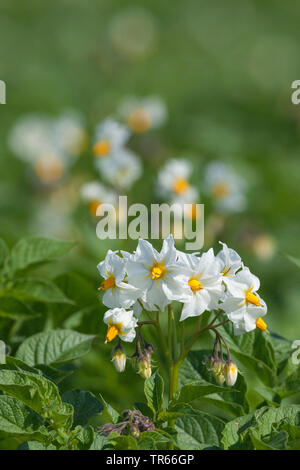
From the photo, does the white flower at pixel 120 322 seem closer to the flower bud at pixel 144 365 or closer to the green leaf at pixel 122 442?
the flower bud at pixel 144 365

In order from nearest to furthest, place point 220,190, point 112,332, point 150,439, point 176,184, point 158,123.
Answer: point 150,439, point 112,332, point 176,184, point 220,190, point 158,123

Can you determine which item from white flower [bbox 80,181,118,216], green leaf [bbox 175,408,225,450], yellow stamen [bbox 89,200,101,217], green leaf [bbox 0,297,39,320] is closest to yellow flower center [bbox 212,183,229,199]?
white flower [bbox 80,181,118,216]

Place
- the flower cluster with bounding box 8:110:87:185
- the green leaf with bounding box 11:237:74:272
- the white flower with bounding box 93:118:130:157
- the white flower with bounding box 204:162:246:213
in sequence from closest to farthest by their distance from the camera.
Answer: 1. the green leaf with bounding box 11:237:74:272
2. the white flower with bounding box 93:118:130:157
3. the white flower with bounding box 204:162:246:213
4. the flower cluster with bounding box 8:110:87:185

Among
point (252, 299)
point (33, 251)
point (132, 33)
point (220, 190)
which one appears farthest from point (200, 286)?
point (132, 33)

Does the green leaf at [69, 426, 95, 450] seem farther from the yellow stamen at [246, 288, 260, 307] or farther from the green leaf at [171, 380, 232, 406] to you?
the yellow stamen at [246, 288, 260, 307]

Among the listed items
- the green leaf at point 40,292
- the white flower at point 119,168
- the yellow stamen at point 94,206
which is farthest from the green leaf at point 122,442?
the white flower at point 119,168

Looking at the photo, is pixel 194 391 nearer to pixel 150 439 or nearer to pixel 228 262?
pixel 150 439

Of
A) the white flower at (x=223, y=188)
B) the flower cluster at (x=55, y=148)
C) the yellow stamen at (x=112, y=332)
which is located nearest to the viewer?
the yellow stamen at (x=112, y=332)
